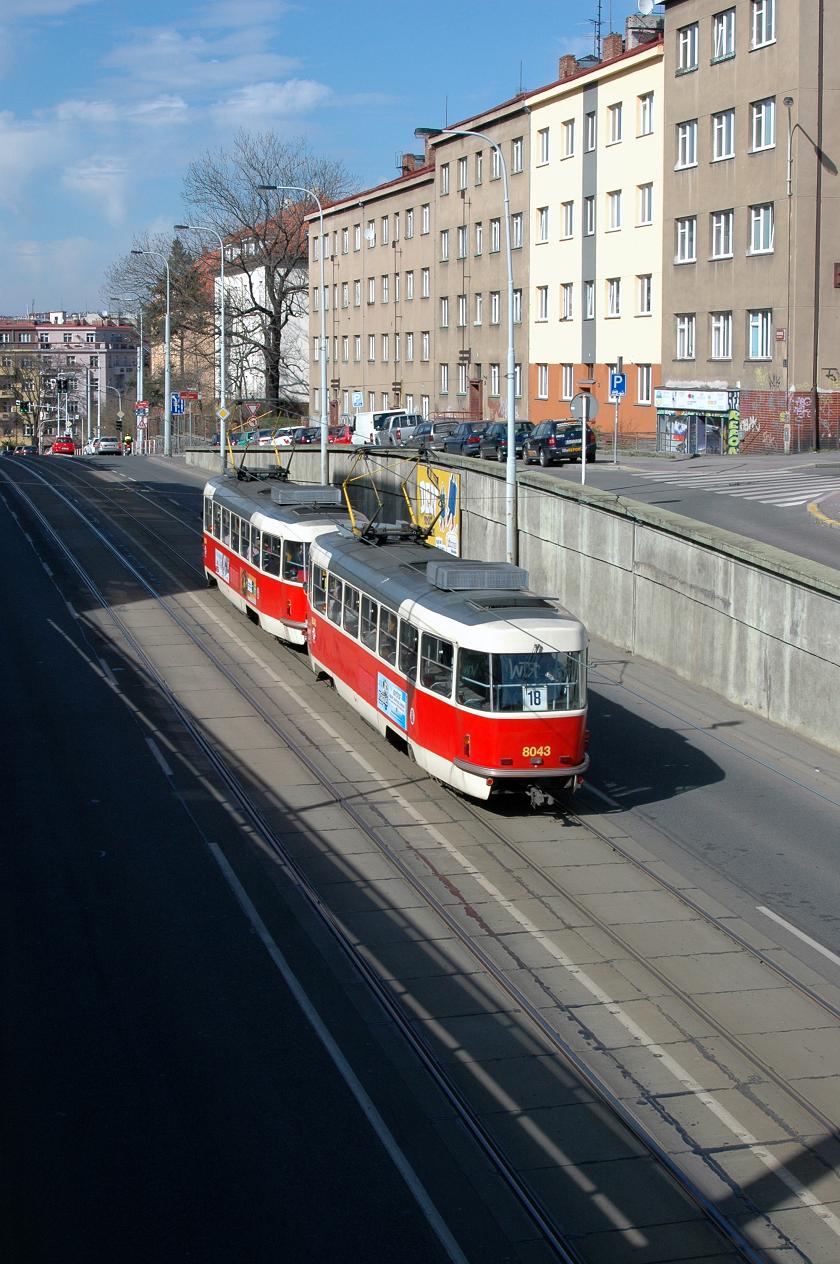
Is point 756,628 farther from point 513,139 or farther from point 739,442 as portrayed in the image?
point 513,139

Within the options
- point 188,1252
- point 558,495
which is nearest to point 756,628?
point 558,495

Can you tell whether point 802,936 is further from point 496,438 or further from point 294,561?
point 496,438

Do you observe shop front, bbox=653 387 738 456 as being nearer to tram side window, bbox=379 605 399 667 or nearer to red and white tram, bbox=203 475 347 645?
red and white tram, bbox=203 475 347 645

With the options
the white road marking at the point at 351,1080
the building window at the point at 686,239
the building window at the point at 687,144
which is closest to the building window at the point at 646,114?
the building window at the point at 687,144

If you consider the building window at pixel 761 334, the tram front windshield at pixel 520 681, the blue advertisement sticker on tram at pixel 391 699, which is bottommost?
the blue advertisement sticker on tram at pixel 391 699

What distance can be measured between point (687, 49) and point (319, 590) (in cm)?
3449

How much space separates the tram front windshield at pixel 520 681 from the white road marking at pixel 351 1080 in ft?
10.8

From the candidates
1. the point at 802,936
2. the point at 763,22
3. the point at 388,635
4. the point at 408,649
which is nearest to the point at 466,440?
the point at 763,22

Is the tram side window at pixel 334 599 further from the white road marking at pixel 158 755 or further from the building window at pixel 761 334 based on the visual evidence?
the building window at pixel 761 334

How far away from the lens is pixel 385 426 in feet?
185

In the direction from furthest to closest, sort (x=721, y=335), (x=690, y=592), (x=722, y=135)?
(x=721, y=335)
(x=722, y=135)
(x=690, y=592)

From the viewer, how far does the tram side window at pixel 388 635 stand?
1802cm

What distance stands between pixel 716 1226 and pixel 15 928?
22.9 feet

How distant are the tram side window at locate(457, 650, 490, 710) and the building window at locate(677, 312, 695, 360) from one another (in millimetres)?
36609
